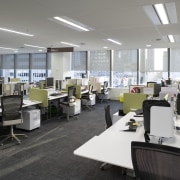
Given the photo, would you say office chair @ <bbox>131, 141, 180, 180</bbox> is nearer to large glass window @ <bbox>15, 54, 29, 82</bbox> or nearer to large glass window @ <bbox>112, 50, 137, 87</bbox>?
large glass window @ <bbox>112, 50, 137, 87</bbox>

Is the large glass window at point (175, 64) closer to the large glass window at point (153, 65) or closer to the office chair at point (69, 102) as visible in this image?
the large glass window at point (153, 65)

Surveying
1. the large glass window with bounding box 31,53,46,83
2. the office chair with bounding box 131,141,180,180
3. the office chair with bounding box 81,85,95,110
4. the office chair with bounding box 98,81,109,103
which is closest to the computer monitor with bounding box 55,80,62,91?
the office chair with bounding box 81,85,95,110

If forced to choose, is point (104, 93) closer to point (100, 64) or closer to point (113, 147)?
point (100, 64)

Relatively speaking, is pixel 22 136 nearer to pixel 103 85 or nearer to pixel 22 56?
pixel 103 85

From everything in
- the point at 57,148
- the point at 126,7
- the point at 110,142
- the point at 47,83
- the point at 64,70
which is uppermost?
the point at 126,7

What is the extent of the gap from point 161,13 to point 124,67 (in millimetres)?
6982

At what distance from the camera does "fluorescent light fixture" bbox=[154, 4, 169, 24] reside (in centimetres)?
377

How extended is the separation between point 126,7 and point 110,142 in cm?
253

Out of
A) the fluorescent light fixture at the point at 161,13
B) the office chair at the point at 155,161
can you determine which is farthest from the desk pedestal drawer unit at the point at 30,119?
the office chair at the point at 155,161

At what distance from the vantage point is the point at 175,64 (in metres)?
10.1

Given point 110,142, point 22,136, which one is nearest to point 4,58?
point 22,136

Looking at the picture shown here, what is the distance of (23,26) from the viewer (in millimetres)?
5402

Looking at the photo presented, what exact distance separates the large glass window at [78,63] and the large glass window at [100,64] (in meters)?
0.51

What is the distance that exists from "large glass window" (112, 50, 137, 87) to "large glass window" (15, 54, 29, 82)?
631cm
